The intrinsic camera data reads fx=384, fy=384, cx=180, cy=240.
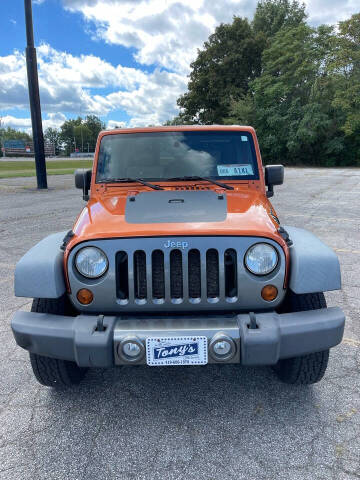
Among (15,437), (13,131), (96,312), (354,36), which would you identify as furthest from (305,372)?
(13,131)

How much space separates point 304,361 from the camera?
234 centimetres

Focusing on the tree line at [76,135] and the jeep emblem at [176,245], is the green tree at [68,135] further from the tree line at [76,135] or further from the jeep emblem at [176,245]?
the jeep emblem at [176,245]

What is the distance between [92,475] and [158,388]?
767 mm

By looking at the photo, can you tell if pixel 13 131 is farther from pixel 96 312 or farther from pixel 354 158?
pixel 96 312

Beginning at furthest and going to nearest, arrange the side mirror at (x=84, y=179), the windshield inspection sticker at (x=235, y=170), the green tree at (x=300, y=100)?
the green tree at (x=300, y=100) → the side mirror at (x=84, y=179) → the windshield inspection sticker at (x=235, y=170)

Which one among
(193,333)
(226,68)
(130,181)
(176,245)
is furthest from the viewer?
(226,68)

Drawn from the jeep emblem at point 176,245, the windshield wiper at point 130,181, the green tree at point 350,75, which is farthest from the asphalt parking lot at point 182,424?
the green tree at point 350,75

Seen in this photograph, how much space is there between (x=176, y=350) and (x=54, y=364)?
85 cm

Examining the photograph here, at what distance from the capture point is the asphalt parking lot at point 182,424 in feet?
6.23

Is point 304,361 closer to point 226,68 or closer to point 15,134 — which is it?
point 226,68

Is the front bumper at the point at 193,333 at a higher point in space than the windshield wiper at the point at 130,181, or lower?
lower

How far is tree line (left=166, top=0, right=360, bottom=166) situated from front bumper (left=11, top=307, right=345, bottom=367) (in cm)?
3638

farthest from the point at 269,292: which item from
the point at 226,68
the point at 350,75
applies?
the point at 226,68

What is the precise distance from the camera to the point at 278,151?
3888 cm
